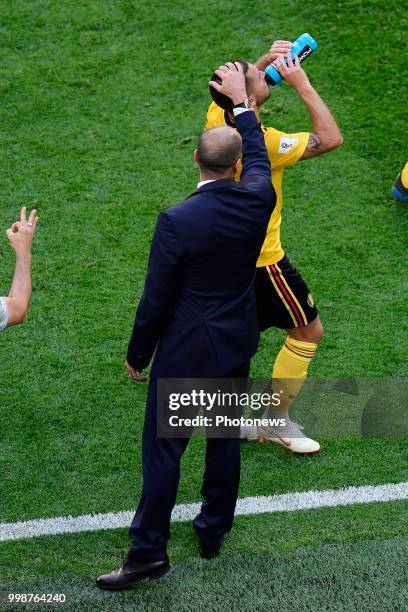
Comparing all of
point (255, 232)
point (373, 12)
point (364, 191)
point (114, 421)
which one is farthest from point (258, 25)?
point (255, 232)

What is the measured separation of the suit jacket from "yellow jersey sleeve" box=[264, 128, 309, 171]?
1.63 ft

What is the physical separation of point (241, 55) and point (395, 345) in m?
3.54

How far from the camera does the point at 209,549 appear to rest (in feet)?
16.9

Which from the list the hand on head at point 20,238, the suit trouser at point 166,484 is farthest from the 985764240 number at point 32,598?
the hand on head at point 20,238

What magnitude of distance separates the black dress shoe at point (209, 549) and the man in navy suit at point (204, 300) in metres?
0.23

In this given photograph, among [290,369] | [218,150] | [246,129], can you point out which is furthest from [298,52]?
[290,369]

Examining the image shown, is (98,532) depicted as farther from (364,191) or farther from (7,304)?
(364,191)

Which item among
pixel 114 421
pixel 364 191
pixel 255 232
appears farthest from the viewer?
pixel 364 191

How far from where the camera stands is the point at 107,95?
28.6 ft

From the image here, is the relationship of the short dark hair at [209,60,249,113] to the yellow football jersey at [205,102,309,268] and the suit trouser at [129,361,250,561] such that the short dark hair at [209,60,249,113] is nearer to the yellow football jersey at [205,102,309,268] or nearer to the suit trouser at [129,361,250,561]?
the yellow football jersey at [205,102,309,268]

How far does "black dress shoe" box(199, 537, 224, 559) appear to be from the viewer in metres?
5.13

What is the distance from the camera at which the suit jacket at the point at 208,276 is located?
446 cm

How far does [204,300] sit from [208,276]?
113 millimetres

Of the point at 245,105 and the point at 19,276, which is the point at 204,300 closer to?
the point at 19,276
